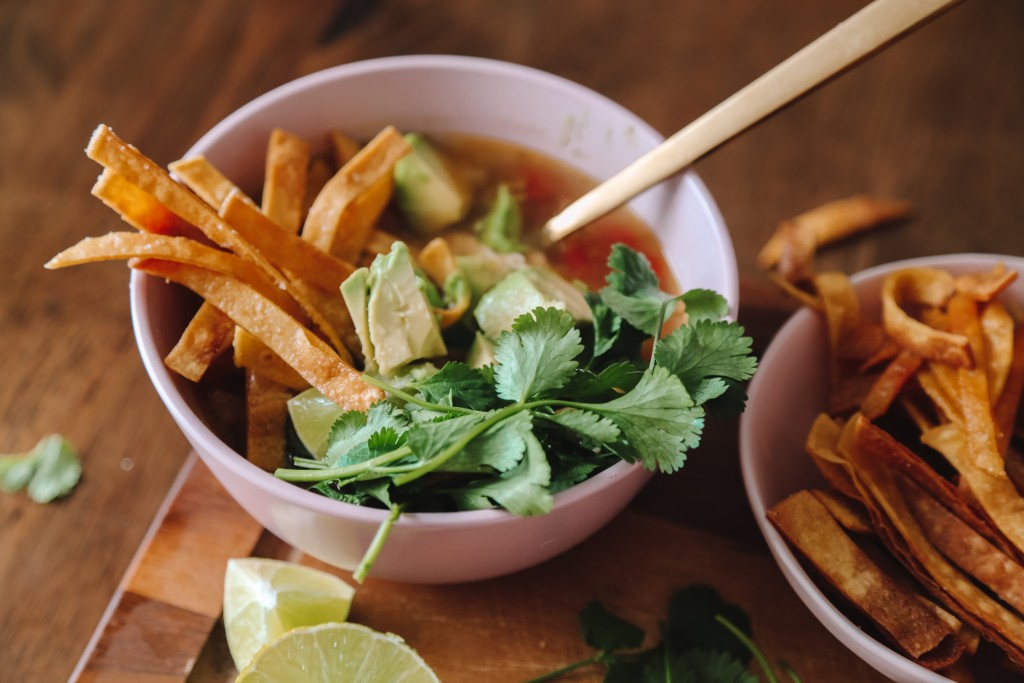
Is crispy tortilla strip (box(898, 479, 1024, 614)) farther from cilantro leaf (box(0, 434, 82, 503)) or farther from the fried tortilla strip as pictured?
cilantro leaf (box(0, 434, 82, 503))

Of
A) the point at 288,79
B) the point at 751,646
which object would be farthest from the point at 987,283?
the point at 288,79

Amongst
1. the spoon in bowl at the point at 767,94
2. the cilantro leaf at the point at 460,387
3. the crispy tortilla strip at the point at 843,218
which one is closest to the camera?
A: the cilantro leaf at the point at 460,387

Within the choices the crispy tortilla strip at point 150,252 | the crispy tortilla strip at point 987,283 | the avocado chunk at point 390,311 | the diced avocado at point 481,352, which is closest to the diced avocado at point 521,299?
the diced avocado at point 481,352

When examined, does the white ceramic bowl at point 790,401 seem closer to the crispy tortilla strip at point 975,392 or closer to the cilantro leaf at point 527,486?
the crispy tortilla strip at point 975,392

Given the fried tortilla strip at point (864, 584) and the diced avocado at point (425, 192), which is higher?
the diced avocado at point (425, 192)

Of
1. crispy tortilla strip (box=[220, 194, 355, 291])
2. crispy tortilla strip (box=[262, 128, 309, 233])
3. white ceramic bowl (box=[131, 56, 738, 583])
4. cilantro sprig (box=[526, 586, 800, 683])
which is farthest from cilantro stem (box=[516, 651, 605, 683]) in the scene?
crispy tortilla strip (box=[262, 128, 309, 233])

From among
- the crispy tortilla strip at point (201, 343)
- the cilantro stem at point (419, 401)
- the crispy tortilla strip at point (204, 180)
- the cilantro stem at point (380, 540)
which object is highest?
the crispy tortilla strip at point (204, 180)

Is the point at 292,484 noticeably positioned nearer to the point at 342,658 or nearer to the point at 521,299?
the point at 342,658
